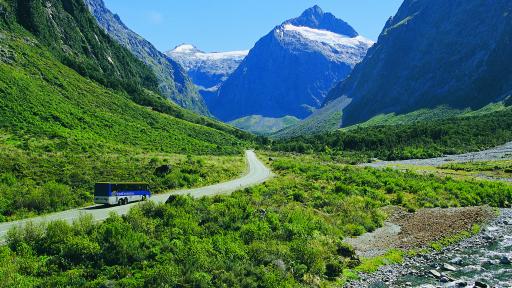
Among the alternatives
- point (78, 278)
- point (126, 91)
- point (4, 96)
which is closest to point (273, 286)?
point (78, 278)

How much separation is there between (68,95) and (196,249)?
106m

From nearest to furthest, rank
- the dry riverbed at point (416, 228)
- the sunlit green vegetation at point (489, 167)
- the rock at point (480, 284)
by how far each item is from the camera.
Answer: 1. the rock at point (480, 284)
2. the dry riverbed at point (416, 228)
3. the sunlit green vegetation at point (489, 167)

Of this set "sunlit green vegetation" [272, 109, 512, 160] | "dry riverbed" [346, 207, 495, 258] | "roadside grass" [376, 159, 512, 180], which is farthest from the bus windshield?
"sunlit green vegetation" [272, 109, 512, 160]

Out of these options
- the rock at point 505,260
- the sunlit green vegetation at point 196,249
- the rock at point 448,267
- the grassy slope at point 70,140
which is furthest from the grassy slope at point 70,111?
the rock at point 505,260

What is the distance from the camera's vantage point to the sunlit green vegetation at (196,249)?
2364 centimetres

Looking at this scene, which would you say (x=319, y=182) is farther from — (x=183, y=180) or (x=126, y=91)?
(x=126, y=91)

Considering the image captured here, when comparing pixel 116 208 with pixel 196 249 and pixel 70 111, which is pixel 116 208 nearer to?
pixel 196 249

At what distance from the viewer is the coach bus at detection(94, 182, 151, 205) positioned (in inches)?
1729

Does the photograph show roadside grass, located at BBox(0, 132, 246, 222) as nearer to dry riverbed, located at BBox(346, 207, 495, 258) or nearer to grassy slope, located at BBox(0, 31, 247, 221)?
grassy slope, located at BBox(0, 31, 247, 221)

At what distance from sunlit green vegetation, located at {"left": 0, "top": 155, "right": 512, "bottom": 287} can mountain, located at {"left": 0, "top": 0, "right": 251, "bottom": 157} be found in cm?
4802

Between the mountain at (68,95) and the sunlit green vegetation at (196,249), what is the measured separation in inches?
1890

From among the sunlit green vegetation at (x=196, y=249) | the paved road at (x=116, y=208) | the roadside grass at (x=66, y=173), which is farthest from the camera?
the roadside grass at (x=66, y=173)

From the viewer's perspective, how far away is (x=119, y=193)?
45875 mm

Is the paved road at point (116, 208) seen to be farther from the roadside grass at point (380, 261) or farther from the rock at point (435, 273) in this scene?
the rock at point (435, 273)
